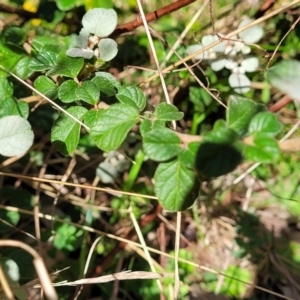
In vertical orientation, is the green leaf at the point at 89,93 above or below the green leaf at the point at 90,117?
above

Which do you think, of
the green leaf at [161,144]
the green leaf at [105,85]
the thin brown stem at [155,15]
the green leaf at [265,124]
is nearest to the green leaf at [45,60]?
the green leaf at [105,85]

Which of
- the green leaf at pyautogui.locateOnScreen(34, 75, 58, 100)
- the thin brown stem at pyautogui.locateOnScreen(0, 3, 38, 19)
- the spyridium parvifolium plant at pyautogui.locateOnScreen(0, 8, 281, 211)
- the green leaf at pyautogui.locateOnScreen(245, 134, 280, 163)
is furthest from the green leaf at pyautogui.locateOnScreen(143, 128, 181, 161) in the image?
the thin brown stem at pyautogui.locateOnScreen(0, 3, 38, 19)

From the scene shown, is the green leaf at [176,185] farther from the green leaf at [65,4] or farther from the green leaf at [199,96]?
the green leaf at [199,96]

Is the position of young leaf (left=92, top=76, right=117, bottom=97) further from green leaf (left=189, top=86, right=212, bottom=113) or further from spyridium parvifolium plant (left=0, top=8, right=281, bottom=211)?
green leaf (left=189, top=86, right=212, bottom=113)

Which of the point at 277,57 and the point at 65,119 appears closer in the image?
the point at 65,119

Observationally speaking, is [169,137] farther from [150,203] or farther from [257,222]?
[257,222]

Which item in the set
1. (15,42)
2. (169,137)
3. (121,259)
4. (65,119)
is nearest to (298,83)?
(169,137)
